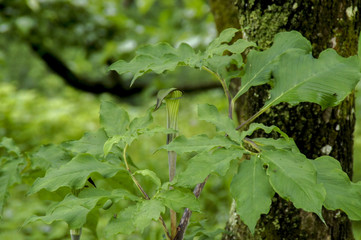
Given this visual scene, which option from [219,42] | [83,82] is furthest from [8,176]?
[83,82]

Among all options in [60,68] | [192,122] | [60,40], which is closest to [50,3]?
[60,40]

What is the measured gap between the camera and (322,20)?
2.97 feet

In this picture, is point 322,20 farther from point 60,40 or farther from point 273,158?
point 60,40

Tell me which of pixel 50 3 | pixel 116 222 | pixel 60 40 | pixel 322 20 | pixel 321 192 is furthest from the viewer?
pixel 60 40

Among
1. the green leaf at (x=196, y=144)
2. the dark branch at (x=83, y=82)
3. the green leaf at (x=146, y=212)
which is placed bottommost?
the green leaf at (x=146, y=212)

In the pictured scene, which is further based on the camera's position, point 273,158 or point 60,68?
point 60,68

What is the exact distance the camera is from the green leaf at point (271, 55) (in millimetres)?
739

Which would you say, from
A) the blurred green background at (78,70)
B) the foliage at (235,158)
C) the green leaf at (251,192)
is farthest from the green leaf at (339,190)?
the blurred green background at (78,70)

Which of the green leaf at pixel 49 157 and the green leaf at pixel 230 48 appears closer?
the green leaf at pixel 230 48

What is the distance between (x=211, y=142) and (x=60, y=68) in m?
3.73

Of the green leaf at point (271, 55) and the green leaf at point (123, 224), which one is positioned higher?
the green leaf at point (271, 55)

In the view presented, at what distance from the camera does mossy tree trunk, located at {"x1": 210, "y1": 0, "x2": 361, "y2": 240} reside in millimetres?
905

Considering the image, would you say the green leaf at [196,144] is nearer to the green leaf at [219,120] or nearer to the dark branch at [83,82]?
the green leaf at [219,120]

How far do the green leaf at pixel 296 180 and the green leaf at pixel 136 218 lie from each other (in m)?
0.19
